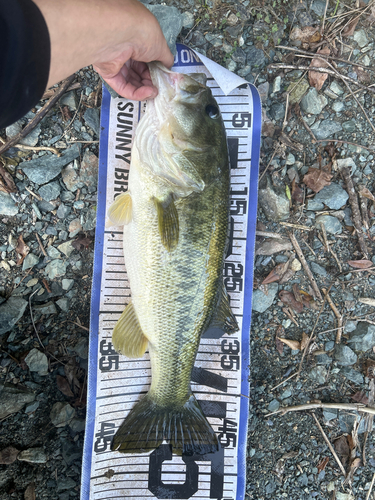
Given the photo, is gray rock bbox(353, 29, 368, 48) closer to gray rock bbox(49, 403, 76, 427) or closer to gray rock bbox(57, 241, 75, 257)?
gray rock bbox(57, 241, 75, 257)

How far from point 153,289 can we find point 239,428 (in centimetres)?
139

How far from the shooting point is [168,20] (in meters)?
2.39

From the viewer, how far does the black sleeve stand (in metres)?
1.22

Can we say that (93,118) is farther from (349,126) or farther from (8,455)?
(8,455)

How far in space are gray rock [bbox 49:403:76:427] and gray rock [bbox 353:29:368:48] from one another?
149 inches

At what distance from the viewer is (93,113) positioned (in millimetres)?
2477

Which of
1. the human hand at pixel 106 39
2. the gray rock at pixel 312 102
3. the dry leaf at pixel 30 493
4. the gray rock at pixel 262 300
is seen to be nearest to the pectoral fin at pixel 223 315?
the gray rock at pixel 262 300

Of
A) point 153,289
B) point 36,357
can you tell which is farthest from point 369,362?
point 36,357

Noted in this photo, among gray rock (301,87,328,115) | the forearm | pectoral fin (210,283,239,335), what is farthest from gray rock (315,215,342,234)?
the forearm

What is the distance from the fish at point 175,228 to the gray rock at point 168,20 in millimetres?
565

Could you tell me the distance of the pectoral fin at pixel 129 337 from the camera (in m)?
2.25

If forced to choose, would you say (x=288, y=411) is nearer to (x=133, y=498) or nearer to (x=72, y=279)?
(x=133, y=498)

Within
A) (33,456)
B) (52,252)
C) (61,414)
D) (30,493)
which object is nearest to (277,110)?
(52,252)

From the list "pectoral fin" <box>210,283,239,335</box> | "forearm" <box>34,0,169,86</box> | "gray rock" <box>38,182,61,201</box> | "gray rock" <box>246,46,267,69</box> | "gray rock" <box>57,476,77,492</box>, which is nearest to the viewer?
"forearm" <box>34,0,169,86</box>
